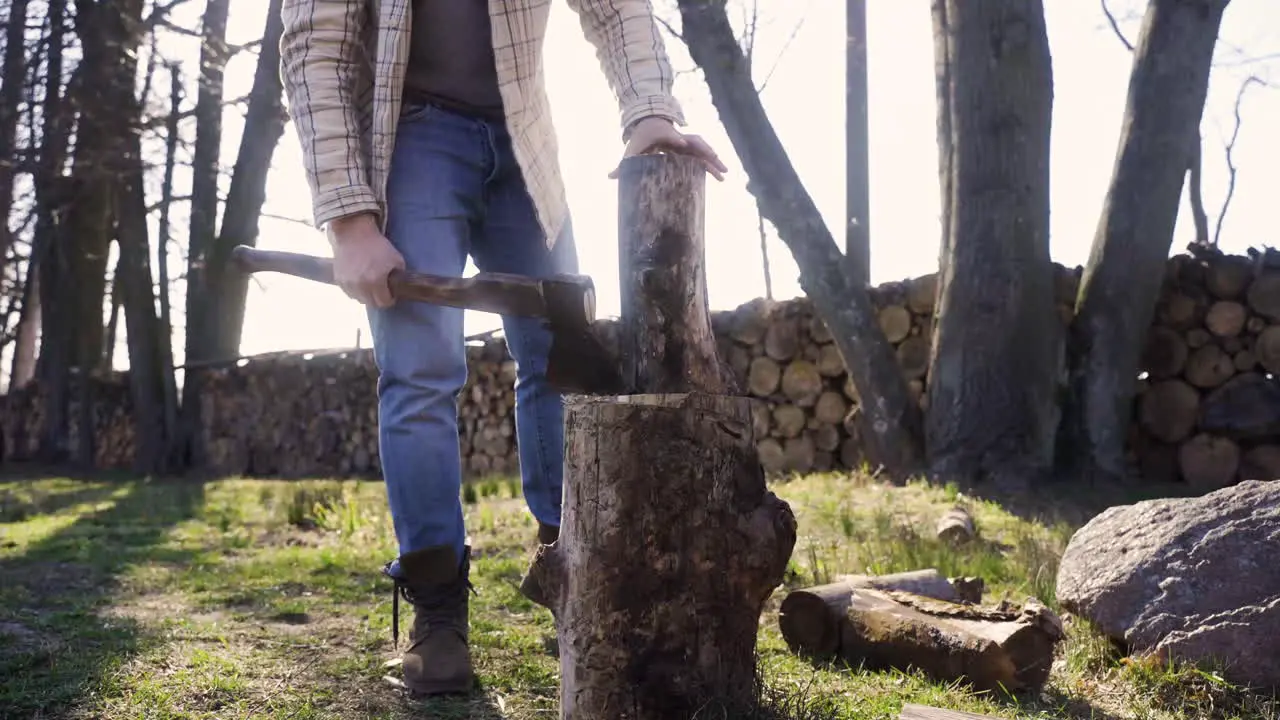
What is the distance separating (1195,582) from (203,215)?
11.4 m

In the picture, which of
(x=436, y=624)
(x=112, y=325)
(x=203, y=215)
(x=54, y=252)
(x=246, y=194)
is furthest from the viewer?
(x=112, y=325)

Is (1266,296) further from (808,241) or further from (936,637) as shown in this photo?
(936,637)

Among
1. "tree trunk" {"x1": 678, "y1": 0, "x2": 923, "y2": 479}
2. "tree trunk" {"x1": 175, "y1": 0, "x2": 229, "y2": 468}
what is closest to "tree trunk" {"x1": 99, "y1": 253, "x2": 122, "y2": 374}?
"tree trunk" {"x1": 175, "y1": 0, "x2": 229, "y2": 468}

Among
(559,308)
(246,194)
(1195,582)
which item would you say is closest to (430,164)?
(559,308)

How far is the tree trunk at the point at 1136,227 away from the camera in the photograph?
18.0 feet

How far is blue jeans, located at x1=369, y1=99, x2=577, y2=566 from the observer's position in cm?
215

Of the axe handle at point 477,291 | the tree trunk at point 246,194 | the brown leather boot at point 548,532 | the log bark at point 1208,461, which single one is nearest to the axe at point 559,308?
the axe handle at point 477,291

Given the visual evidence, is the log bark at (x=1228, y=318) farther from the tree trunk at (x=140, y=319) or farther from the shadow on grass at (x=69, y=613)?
the tree trunk at (x=140, y=319)

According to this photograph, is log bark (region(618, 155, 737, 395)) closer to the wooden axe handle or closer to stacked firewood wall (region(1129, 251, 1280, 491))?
the wooden axe handle

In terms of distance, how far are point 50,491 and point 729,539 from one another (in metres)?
8.79

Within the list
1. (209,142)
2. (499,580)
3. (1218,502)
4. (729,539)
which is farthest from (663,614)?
(209,142)

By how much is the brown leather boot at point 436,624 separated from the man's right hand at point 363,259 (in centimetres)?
57

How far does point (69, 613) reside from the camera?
287 centimetres

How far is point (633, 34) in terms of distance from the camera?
7.73 ft
